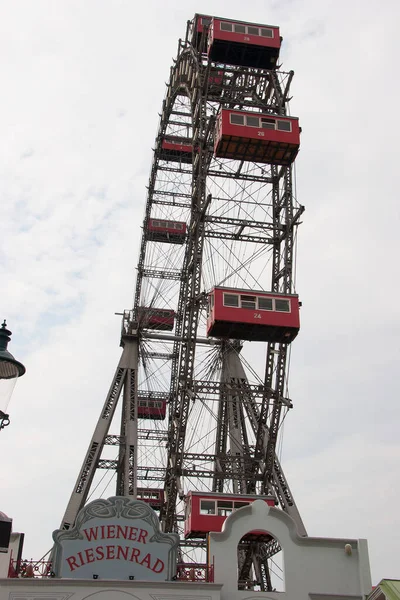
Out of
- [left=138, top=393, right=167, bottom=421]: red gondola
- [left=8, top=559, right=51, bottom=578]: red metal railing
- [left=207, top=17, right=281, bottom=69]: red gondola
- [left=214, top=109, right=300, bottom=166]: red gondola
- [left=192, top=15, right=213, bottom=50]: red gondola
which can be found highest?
[left=192, top=15, right=213, bottom=50]: red gondola

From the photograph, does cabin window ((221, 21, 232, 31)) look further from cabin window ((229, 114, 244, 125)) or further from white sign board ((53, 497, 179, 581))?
white sign board ((53, 497, 179, 581))

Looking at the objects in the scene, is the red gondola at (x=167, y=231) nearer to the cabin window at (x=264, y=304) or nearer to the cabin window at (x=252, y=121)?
the cabin window at (x=252, y=121)

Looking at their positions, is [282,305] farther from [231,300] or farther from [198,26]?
[198,26]

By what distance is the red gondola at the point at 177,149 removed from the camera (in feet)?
142

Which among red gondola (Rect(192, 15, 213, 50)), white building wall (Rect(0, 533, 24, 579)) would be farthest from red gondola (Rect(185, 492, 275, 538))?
red gondola (Rect(192, 15, 213, 50))

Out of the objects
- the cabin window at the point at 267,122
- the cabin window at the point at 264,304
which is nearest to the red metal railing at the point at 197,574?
the cabin window at the point at 264,304

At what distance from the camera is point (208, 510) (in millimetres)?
25594

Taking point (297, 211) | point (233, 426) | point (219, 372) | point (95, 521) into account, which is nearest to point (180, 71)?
point (297, 211)

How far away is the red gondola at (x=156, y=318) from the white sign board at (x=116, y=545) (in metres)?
22.8

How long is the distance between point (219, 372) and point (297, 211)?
811 cm

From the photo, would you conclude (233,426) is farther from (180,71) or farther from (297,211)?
(180,71)

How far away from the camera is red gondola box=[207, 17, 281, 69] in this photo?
32.4 meters

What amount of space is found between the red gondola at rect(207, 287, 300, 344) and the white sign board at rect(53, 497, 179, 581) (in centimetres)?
1217

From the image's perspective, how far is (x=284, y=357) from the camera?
29.3 meters
